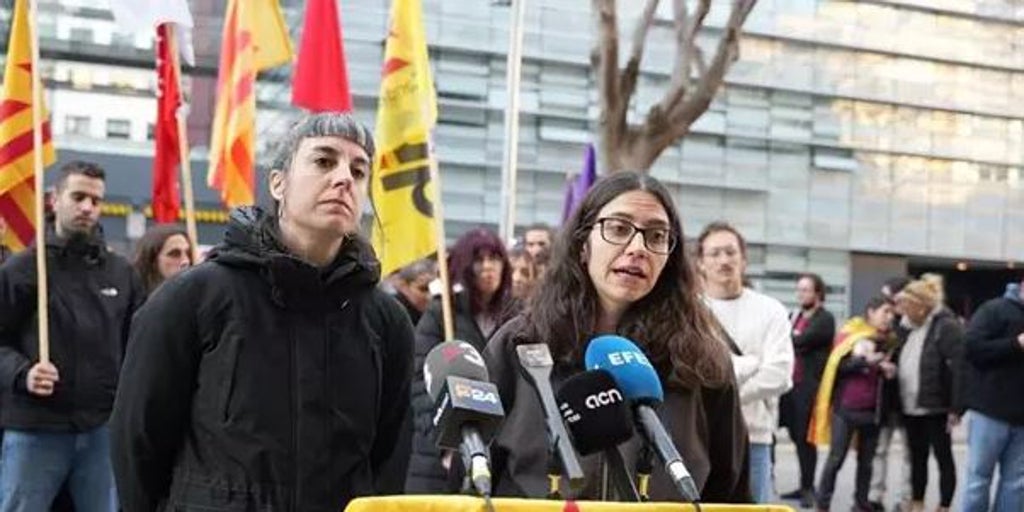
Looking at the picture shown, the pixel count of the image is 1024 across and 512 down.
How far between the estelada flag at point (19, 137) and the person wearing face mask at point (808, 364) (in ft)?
22.6

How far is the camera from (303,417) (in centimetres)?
337

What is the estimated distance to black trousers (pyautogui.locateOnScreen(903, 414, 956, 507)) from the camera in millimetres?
10781

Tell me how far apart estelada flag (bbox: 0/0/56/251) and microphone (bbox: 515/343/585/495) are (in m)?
5.55

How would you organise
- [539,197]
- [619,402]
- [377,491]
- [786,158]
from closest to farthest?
[619,402] < [377,491] < [539,197] < [786,158]

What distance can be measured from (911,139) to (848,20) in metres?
5.15

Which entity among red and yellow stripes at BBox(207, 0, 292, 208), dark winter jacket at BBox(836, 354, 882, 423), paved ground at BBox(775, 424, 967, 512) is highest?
A: red and yellow stripes at BBox(207, 0, 292, 208)

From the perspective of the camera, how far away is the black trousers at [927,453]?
35.4 ft

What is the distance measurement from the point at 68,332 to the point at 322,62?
9.42 ft

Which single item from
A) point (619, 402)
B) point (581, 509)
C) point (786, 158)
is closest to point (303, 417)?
point (619, 402)

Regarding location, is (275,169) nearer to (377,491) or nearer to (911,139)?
(377,491)

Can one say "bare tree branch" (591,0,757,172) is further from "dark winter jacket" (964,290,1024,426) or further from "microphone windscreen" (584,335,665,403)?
"microphone windscreen" (584,335,665,403)

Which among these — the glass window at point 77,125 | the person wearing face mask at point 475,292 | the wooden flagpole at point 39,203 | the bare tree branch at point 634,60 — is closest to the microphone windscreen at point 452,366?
the person wearing face mask at point 475,292

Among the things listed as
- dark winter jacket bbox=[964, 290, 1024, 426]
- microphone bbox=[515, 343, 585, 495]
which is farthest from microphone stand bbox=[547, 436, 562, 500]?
dark winter jacket bbox=[964, 290, 1024, 426]

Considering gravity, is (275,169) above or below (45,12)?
below
